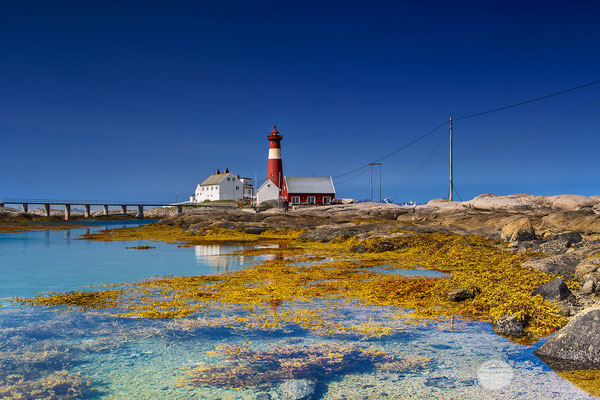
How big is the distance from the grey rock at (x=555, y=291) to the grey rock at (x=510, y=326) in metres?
1.38

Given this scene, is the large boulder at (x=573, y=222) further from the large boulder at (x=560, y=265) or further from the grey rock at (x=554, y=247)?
the large boulder at (x=560, y=265)

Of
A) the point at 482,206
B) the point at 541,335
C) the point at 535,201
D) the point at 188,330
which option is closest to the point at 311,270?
the point at 188,330

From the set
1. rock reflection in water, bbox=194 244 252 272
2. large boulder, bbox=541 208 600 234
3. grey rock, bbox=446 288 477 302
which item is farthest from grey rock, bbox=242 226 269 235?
grey rock, bbox=446 288 477 302

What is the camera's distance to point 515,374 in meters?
5.26

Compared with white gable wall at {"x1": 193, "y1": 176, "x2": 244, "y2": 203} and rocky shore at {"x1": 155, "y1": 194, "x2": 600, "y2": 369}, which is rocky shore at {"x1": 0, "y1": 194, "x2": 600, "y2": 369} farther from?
white gable wall at {"x1": 193, "y1": 176, "x2": 244, "y2": 203}

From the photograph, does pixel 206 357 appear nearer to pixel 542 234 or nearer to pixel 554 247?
pixel 554 247

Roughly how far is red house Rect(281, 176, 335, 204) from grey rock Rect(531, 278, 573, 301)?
6368cm

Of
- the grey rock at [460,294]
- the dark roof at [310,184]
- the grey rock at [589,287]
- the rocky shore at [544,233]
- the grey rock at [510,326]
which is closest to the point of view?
the rocky shore at [544,233]

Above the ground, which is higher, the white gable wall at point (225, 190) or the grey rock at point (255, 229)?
the white gable wall at point (225, 190)

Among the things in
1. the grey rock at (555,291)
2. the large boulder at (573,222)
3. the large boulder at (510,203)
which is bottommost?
the grey rock at (555,291)

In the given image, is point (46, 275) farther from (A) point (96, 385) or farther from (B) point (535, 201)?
(B) point (535, 201)

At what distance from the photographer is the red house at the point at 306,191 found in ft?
236

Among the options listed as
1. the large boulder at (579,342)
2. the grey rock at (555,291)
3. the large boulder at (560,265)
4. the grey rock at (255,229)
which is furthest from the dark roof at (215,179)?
the large boulder at (579,342)

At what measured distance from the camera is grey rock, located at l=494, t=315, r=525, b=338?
6789 mm
